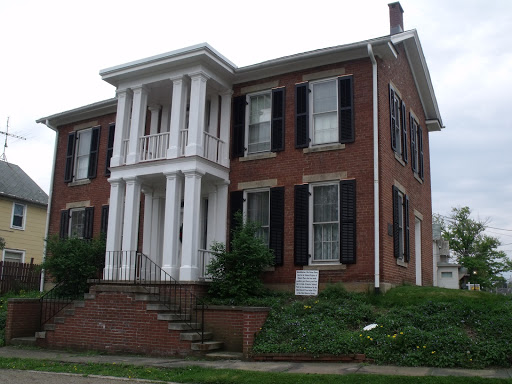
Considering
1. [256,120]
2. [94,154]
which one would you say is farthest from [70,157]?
[256,120]

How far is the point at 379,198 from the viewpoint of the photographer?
44.3ft

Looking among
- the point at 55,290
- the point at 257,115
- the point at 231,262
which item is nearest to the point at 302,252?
the point at 231,262

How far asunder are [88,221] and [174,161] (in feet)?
18.8

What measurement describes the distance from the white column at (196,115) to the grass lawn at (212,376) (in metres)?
6.20

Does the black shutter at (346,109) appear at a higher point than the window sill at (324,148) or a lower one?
higher

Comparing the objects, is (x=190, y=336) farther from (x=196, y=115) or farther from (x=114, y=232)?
(x=196, y=115)

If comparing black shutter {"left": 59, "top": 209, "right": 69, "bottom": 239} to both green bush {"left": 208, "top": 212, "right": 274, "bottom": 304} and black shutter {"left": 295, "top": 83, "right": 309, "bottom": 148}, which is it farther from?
black shutter {"left": 295, "top": 83, "right": 309, "bottom": 148}

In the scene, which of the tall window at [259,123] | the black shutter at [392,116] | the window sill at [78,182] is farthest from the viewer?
the window sill at [78,182]

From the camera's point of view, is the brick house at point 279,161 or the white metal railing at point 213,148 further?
the white metal railing at point 213,148

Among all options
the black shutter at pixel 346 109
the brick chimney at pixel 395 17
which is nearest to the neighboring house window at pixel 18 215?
the black shutter at pixel 346 109

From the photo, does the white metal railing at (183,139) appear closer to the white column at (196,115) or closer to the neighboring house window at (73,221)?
the white column at (196,115)

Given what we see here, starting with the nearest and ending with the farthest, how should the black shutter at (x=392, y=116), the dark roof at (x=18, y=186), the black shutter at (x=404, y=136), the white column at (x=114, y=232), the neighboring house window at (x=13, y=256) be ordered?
the white column at (x=114, y=232), the black shutter at (x=392, y=116), the black shutter at (x=404, y=136), the neighboring house window at (x=13, y=256), the dark roof at (x=18, y=186)

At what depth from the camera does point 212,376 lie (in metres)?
8.63

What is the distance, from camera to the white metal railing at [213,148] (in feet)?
49.2
